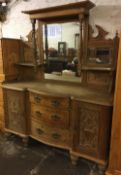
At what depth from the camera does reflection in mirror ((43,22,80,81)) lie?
2.34 meters

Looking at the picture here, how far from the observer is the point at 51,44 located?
2.49 metres

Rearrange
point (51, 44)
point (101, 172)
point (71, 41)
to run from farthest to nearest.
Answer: point (51, 44) < point (71, 41) < point (101, 172)

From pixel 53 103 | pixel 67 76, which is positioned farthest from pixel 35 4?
pixel 53 103

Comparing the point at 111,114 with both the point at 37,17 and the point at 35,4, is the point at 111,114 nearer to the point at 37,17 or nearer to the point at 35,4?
the point at 37,17

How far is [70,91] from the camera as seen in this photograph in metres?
2.16

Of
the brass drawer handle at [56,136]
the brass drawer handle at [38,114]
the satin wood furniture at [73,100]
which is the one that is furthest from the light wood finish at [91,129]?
the brass drawer handle at [38,114]

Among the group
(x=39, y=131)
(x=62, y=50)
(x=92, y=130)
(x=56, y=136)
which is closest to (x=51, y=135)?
(x=56, y=136)

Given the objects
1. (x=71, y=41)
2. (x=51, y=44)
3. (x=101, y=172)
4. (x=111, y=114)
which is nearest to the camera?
(x=111, y=114)

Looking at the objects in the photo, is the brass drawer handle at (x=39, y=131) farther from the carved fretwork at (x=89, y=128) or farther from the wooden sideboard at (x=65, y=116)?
the carved fretwork at (x=89, y=128)

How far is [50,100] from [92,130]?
23.1 inches

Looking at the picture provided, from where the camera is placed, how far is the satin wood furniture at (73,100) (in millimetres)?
1953

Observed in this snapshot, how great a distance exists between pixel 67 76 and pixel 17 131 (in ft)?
3.48

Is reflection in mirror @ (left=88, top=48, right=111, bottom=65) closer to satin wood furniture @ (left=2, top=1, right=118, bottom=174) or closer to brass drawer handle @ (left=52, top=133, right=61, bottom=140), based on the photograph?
satin wood furniture @ (left=2, top=1, right=118, bottom=174)

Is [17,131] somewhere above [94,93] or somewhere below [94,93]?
below
